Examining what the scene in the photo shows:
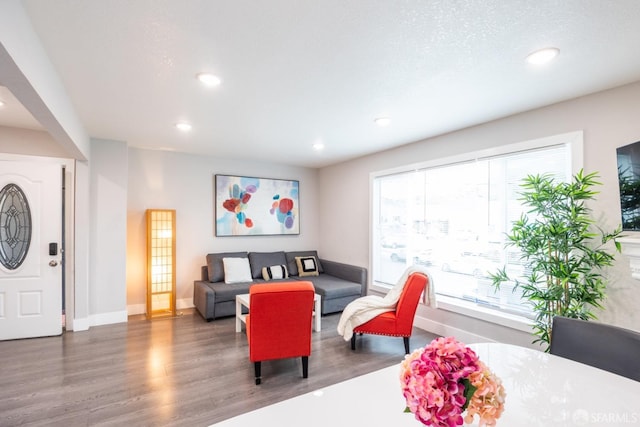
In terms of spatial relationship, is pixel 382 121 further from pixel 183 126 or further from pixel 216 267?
pixel 216 267

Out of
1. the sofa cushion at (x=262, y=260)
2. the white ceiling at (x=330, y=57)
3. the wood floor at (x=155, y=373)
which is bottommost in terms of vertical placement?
the wood floor at (x=155, y=373)

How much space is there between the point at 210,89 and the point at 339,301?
3.41 meters

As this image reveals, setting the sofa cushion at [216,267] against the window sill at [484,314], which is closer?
the window sill at [484,314]

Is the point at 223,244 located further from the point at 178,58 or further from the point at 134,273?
the point at 178,58

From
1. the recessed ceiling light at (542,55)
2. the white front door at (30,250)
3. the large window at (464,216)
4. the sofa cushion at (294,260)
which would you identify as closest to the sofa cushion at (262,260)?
the sofa cushion at (294,260)

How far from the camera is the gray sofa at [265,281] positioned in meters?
4.39

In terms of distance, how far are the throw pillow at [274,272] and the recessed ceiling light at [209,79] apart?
3.34 meters

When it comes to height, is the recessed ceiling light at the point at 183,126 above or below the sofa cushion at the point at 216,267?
above

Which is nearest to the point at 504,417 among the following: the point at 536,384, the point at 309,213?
the point at 536,384

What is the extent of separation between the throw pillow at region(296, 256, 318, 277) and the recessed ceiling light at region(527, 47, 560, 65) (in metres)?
4.32

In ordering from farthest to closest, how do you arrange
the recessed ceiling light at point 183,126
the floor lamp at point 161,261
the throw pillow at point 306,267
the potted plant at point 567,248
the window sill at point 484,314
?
the throw pillow at point 306,267 → the floor lamp at point 161,261 → the recessed ceiling light at point 183,126 → the window sill at point 484,314 → the potted plant at point 567,248

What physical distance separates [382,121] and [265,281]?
3113 millimetres

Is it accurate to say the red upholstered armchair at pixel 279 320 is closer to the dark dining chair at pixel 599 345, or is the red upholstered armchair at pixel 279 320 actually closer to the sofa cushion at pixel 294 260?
the dark dining chair at pixel 599 345

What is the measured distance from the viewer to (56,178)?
151 inches
